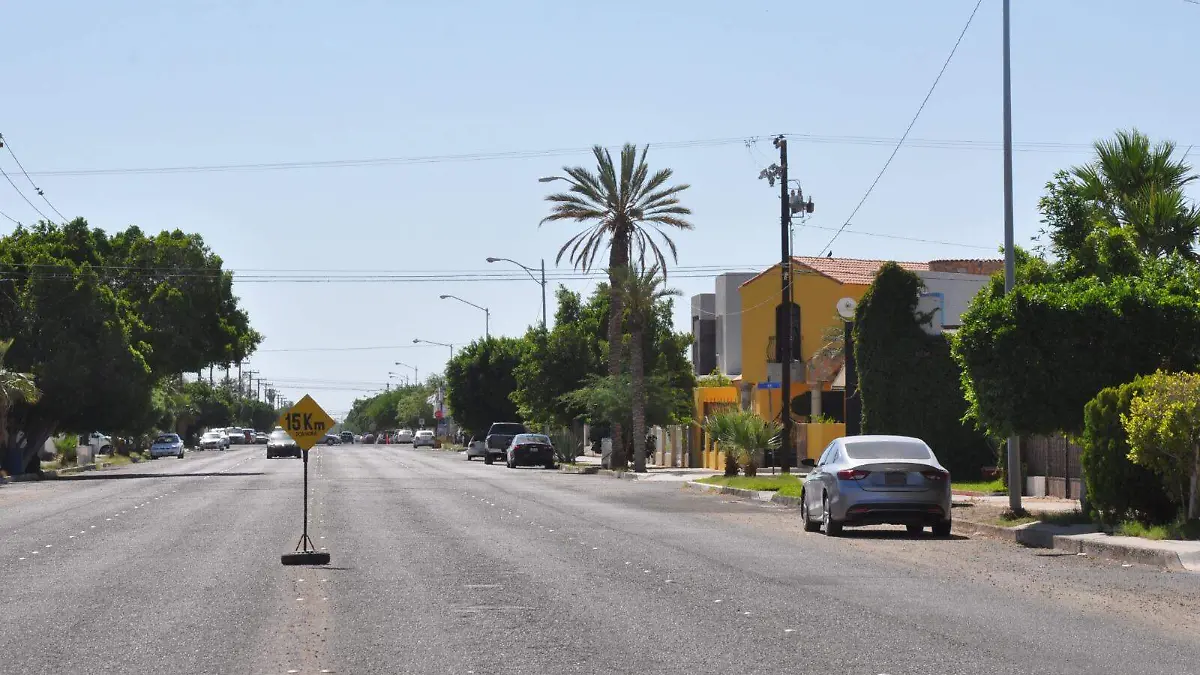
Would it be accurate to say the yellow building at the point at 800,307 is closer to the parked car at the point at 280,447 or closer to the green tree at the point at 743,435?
the green tree at the point at 743,435

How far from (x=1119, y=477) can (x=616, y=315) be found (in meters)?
36.5

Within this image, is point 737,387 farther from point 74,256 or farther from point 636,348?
point 74,256

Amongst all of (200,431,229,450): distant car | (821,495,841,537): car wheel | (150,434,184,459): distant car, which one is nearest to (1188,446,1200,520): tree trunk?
(821,495,841,537): car wheel

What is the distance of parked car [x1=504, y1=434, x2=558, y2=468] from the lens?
60.6 m

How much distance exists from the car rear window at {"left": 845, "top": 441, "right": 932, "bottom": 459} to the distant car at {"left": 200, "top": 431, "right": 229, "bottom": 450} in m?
89.9

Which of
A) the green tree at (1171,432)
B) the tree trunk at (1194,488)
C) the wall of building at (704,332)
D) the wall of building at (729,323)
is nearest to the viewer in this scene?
the green tree at (1171,432)

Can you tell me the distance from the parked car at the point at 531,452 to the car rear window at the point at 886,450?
38359 millimetres

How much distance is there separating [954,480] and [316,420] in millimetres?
21311

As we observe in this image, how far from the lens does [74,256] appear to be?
5778cm

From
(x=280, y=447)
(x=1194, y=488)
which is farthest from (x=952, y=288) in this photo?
(x=1194, y=488)

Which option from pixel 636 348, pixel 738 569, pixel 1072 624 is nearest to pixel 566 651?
pixel 1072 624

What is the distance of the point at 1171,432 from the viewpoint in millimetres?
18578

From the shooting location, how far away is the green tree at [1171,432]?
18.5m

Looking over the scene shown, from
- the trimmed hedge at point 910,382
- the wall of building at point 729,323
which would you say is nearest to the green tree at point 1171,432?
the trimmed hedge at point 910,382
